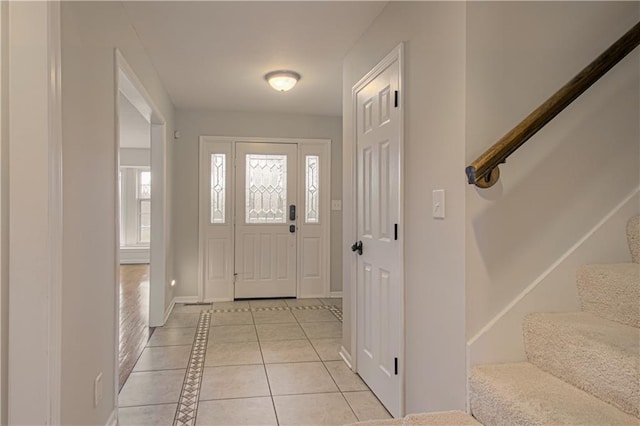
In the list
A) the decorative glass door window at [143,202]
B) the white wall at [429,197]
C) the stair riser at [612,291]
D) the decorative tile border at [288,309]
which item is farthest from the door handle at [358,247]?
the decorative glass door window at [143,202]

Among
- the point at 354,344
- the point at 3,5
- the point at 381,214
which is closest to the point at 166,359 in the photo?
the point at 354,344

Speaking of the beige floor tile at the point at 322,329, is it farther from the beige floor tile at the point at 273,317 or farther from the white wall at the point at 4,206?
the white wall at the point at 4,206

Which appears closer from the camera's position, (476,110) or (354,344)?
(476,110)

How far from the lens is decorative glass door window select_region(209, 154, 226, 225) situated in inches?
201

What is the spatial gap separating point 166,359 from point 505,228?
2.72 meters

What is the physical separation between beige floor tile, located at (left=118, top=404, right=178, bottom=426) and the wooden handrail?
2.06m

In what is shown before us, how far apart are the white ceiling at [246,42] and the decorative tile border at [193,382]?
2391mm

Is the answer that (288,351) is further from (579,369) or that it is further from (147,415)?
(579,369)

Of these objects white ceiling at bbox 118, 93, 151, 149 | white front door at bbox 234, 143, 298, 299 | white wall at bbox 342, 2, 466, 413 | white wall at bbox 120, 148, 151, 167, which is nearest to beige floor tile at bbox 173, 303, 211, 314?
white front door at bbox 234, 143, 298, 299

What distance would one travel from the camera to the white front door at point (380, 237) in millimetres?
2207

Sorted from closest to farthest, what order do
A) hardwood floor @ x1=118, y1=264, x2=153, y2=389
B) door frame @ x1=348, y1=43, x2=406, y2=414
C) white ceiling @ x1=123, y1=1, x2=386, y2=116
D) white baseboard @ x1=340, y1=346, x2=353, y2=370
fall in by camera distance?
door frame @ x1=348, y1=43, x2=406, y2=414 → white ceiling @ x1=123, y1=1, x2=386, y2=116 → white baseboard @ x1=340, y1=346, x2=353, y2=370 → hardwood floor @ x1=118, y1=264, x2=153, y2=389

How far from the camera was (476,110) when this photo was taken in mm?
1576

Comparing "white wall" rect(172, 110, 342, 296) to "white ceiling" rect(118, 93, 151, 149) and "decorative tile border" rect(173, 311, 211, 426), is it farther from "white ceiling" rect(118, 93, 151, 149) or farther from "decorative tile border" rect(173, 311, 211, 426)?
"decorative tile border" rect(173, 311, 211, 426)

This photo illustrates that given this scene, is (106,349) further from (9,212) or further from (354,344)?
(354,344)
